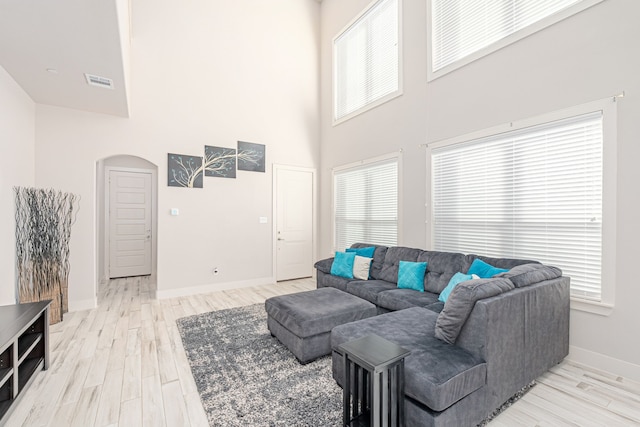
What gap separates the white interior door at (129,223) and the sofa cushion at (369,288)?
4868 mm

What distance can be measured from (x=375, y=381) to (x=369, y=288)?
2.12 metres

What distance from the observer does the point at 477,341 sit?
67.7 inches

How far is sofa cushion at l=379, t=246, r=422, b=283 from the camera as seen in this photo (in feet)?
12.1

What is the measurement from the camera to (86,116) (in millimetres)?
4047

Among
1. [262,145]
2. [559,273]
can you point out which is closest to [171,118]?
[262,145]

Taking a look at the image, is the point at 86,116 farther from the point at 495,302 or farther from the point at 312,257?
the point at 495,302

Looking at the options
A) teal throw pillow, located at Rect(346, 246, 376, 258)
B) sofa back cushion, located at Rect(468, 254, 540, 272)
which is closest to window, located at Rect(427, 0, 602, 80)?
sofa back cushion, located at Rect(468, 254, 540, 272)

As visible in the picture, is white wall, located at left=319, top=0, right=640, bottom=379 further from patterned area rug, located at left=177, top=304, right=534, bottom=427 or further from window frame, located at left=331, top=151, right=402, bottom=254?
patterned area rug, located at left=177, top=304, right=534, bottom=427

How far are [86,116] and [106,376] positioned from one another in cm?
356

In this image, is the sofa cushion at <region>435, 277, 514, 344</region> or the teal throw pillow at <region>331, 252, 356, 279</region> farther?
the teal throw pillow at <region>331, 252, 356, 279</region>

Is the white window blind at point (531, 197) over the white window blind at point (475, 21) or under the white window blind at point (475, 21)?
under

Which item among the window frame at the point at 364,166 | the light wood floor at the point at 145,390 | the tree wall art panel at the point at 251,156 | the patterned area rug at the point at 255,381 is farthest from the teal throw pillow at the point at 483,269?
the tree wall art panel at the point at 251,156

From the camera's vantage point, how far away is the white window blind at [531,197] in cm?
251

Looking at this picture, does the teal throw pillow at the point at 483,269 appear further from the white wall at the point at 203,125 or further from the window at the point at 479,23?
the white wall at the point at 203,125
